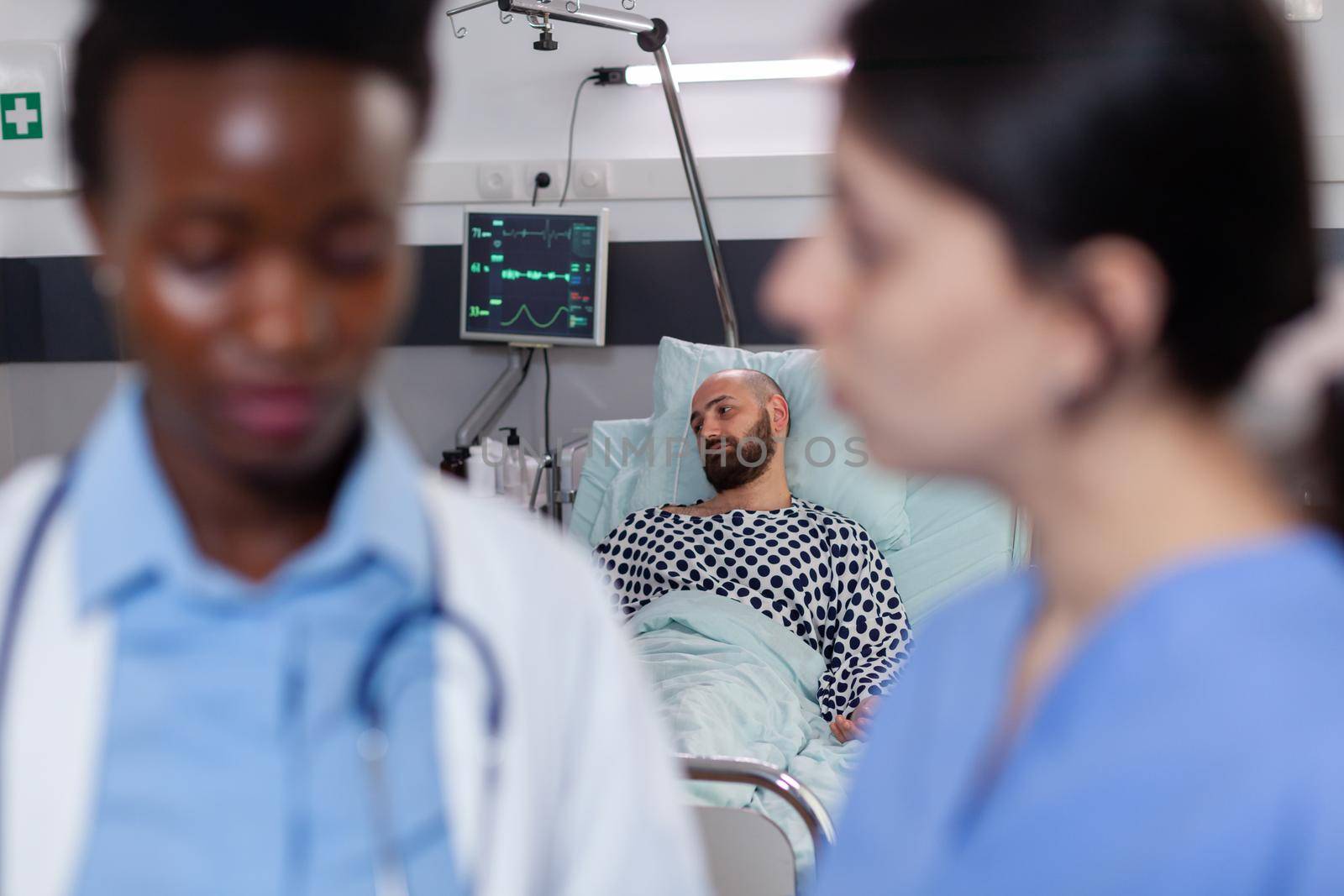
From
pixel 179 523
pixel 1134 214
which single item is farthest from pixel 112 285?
pixel 1134 214

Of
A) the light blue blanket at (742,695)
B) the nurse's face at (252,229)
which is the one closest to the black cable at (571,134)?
the light blue blanket at (742,695)

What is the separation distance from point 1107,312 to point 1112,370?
3cm

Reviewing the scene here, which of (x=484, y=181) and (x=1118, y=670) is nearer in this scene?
(x=1118, y=670)

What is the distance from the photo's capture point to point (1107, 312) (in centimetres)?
56

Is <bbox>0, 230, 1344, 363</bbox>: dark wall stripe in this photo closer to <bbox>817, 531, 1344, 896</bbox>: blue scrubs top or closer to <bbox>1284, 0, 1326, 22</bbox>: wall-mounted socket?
<bbox>1284, 0, 1326, 22</bbox>: wall-mounted socket

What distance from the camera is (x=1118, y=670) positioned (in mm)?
585

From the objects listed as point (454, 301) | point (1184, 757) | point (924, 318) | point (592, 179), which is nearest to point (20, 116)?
point (454, 301)

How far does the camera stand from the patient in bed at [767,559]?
2.43 metres

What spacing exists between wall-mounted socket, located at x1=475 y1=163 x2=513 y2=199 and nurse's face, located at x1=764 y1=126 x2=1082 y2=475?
2814 mm

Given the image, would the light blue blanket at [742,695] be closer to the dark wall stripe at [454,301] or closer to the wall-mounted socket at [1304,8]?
the dark wall stripe at [454,301]

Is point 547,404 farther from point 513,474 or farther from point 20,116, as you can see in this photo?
point 20,116

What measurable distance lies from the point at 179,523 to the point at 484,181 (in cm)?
285

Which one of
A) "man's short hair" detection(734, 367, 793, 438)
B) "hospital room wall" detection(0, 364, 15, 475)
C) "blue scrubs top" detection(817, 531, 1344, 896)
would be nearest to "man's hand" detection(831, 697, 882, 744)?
"man's short hair" detection(734, 367, 793, 438)

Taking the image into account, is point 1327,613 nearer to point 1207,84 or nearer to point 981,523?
point 1207,84
